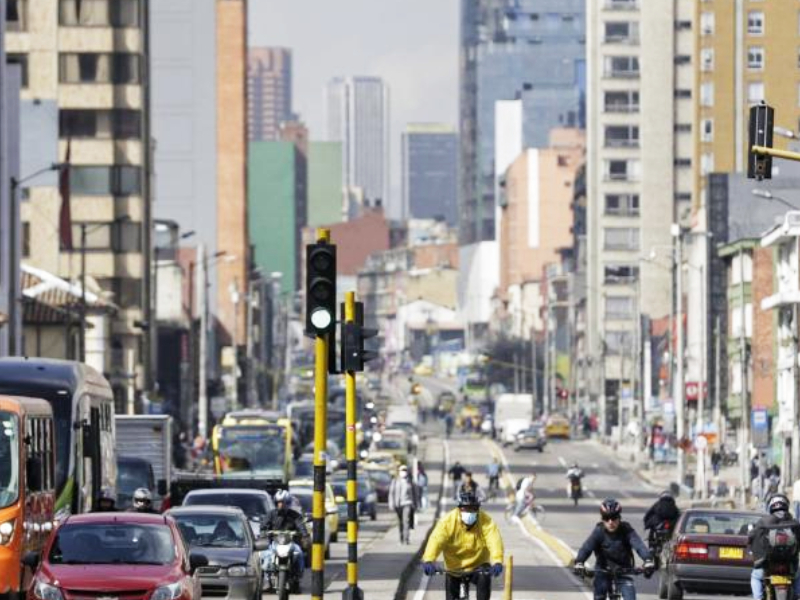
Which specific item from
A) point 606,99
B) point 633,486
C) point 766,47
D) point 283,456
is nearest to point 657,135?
point 606,99

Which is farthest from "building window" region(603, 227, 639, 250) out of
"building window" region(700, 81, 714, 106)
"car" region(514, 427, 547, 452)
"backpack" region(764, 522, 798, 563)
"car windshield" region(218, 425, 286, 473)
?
"backpack" region(764, 522, 798, 563)

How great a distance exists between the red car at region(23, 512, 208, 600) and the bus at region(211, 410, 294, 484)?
4660cm

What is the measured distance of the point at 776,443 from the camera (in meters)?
A: 112

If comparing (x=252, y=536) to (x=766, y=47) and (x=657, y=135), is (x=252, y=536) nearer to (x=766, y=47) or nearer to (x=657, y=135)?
(x=766, y=47)

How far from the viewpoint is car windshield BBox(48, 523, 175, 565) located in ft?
91.6

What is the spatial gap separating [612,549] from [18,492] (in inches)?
386

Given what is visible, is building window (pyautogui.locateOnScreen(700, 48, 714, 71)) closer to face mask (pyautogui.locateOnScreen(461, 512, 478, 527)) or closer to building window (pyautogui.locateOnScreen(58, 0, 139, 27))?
building window (pyautogui.locateOnScreen(58, 0, 139, 27))

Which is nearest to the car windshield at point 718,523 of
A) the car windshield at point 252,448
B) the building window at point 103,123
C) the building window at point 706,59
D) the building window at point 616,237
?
the car windshield at point 252,448

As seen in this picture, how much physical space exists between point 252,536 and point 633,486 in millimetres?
69839

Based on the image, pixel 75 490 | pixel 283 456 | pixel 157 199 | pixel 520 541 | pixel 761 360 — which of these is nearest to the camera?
pixel 75 490

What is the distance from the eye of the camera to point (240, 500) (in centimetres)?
4447

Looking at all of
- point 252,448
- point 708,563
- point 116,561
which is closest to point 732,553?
point 708,563

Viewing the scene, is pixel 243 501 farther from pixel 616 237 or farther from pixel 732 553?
pixel 616 237

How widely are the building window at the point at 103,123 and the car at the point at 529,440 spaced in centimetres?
2558
